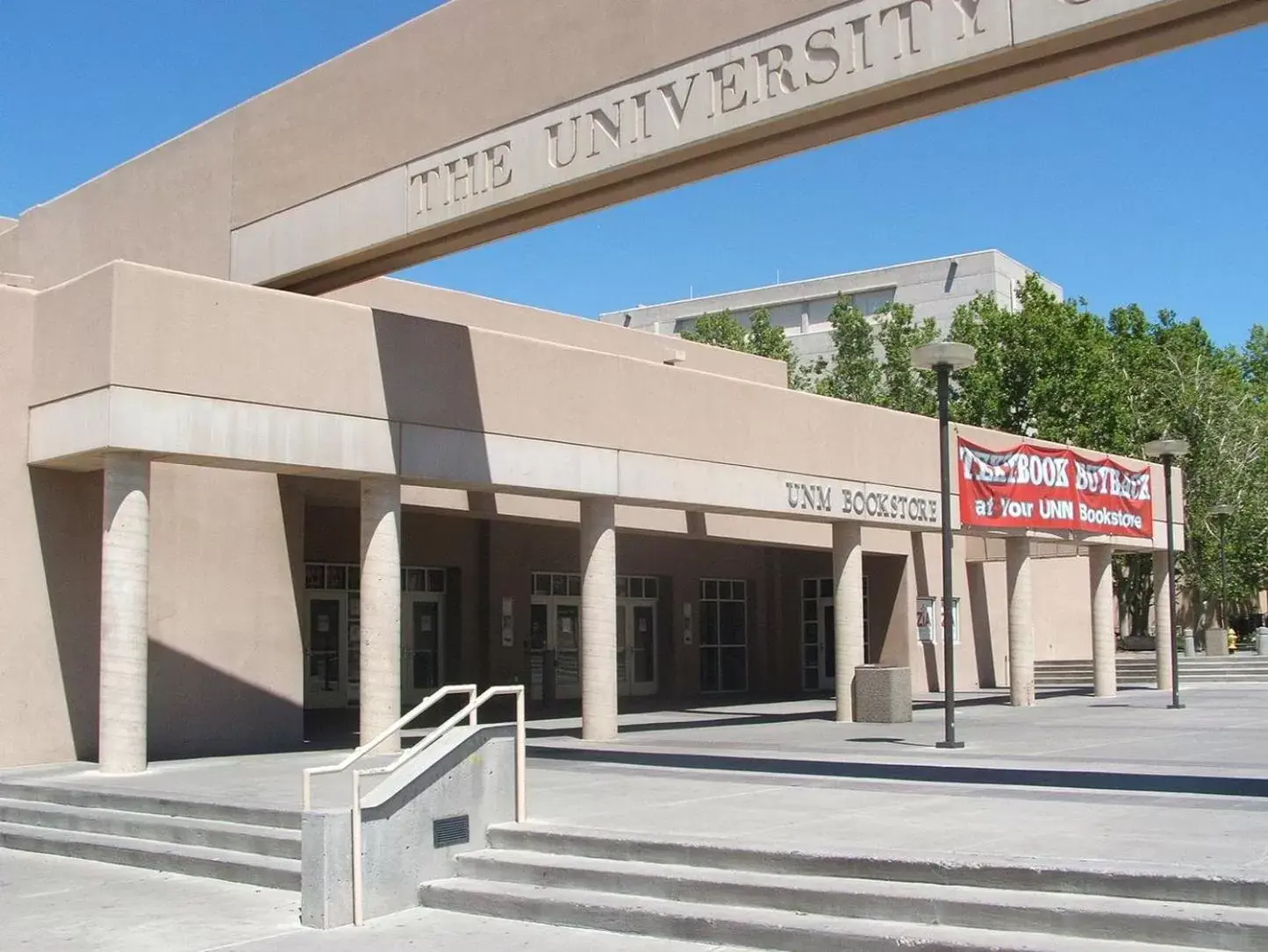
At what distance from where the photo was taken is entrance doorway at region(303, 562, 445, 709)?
83.4 feet

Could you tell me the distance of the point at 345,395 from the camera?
17500 mm

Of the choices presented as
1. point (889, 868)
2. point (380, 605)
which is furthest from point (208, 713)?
point (889, 868)

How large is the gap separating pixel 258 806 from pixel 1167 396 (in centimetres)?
4867

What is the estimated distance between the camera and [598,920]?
9359mm

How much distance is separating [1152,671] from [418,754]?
34.2 meters

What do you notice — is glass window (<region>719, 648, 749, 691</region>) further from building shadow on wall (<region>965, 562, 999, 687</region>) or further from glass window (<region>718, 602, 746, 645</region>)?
building shadow on wall (<region>965, 562, 999, 687</region>)

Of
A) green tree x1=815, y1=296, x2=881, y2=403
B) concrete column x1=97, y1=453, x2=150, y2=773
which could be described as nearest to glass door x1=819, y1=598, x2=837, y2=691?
concrete column x1=97, y1=453, x2=150, y2=773

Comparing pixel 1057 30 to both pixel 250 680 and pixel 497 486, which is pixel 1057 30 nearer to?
pixel 497 486

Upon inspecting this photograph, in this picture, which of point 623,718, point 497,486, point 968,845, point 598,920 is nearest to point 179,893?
point 598,920

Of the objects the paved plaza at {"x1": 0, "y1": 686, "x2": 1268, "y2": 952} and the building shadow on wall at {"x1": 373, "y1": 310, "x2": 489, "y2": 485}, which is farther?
the building shadow on wall at {"x1": 373, "y1": 310, "x2": 489, "y2": 485}

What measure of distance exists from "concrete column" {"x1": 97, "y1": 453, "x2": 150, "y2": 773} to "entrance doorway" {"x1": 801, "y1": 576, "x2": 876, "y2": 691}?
21.8 metres

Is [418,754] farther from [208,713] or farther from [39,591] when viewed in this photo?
[39,591]

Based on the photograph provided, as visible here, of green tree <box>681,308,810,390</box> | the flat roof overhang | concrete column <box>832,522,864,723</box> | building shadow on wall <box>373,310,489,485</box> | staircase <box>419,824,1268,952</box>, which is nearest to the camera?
staircase <box>419,824,1268,952</box>

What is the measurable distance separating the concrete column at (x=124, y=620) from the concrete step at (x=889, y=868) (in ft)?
21.4
